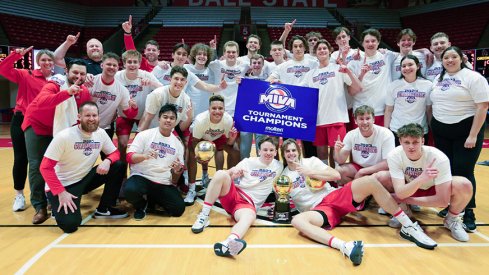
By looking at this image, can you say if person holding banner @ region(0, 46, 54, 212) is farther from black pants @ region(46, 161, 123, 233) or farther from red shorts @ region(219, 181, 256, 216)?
red shorts @ region(219, 181, 256, 216)

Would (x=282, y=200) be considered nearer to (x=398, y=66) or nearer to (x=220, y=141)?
(x=220, y=141)

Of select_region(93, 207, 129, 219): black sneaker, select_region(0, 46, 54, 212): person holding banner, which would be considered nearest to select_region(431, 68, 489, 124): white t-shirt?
select_region(93, 207, 129, 219): black sneaker

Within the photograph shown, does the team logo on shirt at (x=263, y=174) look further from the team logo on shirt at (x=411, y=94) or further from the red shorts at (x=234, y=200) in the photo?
the team logo on shirt at (x=411, y=94)

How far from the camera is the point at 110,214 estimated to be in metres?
4.15

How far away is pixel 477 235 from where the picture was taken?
3631 millimetres

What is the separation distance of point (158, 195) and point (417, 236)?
110 inches

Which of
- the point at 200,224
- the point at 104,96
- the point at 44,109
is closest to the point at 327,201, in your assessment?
the point at 200,224

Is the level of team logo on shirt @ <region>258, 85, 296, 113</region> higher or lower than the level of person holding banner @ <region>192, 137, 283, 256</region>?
higher

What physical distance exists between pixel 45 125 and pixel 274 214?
2.80m

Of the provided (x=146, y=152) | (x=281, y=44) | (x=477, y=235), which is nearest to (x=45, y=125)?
(x=146, y=152)

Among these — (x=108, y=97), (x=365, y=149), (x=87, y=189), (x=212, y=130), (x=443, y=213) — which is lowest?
(x=443, y=213)

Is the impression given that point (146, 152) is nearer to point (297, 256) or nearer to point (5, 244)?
point (5, 244)

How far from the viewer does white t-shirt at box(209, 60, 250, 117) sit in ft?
18.0

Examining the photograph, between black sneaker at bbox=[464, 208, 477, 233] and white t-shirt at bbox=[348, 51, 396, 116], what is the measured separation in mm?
1541
